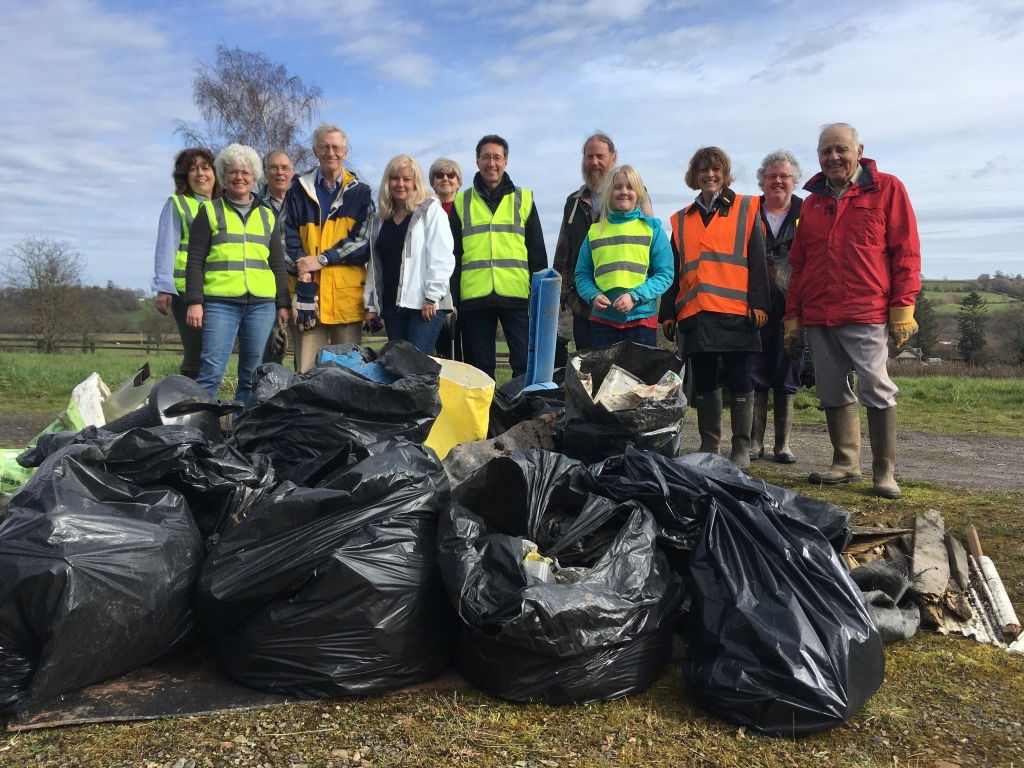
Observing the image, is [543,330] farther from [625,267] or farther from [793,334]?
[793,334]

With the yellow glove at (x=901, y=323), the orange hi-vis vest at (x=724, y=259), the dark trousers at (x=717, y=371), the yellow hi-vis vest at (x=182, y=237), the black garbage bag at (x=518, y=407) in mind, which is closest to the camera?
the black garbage bag at (x=518, y=407)

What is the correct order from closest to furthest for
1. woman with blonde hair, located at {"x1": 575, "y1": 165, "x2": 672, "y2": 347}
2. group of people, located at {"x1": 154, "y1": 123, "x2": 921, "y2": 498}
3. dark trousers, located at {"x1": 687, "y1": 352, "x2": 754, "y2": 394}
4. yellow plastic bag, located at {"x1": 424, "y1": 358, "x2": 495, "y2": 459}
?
1. yellow plastic bag, located at {"x1": 424, "y1": 358, "x2": 495, "y2": 459}
2. group of people, located at {"x1": 154, "y1": 123, "x2": 921, "y2": 498}
3. woman with blonde hair, located at {"x1": 575, "y1": 165, "x2": 672, "y2": 347}
4. dark trousers, located at {"x1": 687, "y1": 352, "x2": 754, "y2": 394}

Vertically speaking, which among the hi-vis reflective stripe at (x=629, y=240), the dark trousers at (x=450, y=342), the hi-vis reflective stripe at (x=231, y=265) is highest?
the hi-vis reflective stripe at (x=629, y=240)

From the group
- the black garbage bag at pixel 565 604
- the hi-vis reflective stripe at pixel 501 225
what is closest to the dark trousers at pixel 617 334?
the hi-vis reflective stripe at pixel 501 225

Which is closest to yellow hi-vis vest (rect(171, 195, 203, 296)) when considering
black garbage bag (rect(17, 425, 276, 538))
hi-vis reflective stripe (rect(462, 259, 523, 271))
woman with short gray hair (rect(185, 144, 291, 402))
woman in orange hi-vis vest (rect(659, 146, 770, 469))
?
woman with short gray hair (rect(185, 144, 291, 402))

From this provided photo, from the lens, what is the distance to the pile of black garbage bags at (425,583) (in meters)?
1.93

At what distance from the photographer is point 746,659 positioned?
77.6 inches

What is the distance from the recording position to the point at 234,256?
Result: 4.37m

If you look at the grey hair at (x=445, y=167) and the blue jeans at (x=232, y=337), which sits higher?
the grey hair at (x=445, y=167)

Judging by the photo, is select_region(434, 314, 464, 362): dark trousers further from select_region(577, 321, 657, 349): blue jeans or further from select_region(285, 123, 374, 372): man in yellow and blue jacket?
select_region(577, 321, 657, 349): blue jeans

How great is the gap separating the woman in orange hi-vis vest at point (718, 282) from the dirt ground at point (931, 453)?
86 centimetres

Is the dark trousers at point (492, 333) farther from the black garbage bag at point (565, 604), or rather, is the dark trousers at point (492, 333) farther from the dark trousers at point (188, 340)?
the black garbage bag at point (565, 604)

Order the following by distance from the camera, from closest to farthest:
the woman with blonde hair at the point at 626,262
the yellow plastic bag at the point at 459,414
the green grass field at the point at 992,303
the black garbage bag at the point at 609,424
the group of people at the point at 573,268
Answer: the black garbage bag at the point at 609,424, the yellow plastic bag at the point at 459,414, the group of people at the point at 573,268, the woman with blonde hair at the point at 626,262, the green grass field at the point at 992,303

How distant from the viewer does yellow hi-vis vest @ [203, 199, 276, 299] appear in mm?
4359
